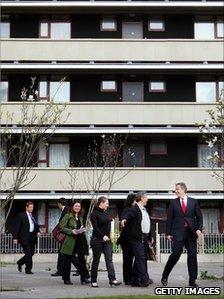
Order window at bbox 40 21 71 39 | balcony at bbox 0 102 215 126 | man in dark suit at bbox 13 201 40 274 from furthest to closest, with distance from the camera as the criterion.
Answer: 1. window at bbox 40 21 71 39
2. balcony at bbox 0 102 215 126
3. man in dark suit at bbox 13 201 40 274

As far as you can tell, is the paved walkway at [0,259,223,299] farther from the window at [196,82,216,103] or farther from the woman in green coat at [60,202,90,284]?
the window at [196,82,216,103]

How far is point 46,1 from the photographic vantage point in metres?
31.9

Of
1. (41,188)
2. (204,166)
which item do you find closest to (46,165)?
(41,188)

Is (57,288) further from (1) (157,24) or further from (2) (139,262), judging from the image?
(1) (157,24)

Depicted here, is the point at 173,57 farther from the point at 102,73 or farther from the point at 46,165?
the point at 46,165

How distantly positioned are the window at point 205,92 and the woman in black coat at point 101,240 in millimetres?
20325

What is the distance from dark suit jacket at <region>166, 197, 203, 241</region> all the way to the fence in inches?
448

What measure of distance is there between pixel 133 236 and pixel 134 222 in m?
0.28

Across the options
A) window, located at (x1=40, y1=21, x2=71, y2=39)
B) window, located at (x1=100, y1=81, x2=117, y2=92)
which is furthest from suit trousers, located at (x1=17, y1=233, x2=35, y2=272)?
window, located at (x1=40, y1=21, x2=71, y2=39)

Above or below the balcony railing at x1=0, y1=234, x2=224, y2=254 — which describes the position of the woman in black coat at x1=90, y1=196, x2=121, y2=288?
above

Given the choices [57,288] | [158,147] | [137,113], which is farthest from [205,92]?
[57,288]

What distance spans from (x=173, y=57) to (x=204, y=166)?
5.62m

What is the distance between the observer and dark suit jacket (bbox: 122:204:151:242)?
41.5 feet

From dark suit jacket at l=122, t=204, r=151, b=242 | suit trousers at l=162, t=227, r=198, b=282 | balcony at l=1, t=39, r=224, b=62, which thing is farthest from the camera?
balcony at l=1, t=39, r=224, b=62
